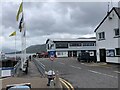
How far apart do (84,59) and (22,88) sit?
35610 millimetres

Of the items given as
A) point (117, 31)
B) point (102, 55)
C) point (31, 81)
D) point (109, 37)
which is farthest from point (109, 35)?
point (31, 81)

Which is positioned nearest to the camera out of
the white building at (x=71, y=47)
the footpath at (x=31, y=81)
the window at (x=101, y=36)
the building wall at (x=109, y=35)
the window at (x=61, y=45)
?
the footpath at (x=31, y=81)

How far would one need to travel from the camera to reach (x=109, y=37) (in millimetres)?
35594

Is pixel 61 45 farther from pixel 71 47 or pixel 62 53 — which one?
pixel 71 47

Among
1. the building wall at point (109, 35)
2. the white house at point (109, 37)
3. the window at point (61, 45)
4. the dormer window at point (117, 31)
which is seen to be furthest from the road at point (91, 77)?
the window at point (61, 45)

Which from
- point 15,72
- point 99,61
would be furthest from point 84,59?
point 15,72

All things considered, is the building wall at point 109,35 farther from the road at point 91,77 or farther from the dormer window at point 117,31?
the road at point 91,77

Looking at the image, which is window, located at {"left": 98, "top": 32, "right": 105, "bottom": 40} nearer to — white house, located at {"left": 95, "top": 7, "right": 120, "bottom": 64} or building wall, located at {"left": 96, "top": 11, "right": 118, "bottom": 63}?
white house, located at {"left": 95, "top": 7, "right": 120, "bottom": 64}

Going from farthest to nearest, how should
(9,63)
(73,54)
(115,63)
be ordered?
(73,54), (9,63), (115,63)

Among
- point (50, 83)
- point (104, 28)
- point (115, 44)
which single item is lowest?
point (50, 83)

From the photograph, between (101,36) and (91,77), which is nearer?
(91,77)

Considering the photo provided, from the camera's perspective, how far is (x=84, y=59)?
139ft

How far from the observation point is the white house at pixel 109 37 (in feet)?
109

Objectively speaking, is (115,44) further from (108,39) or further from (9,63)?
(9,63)
